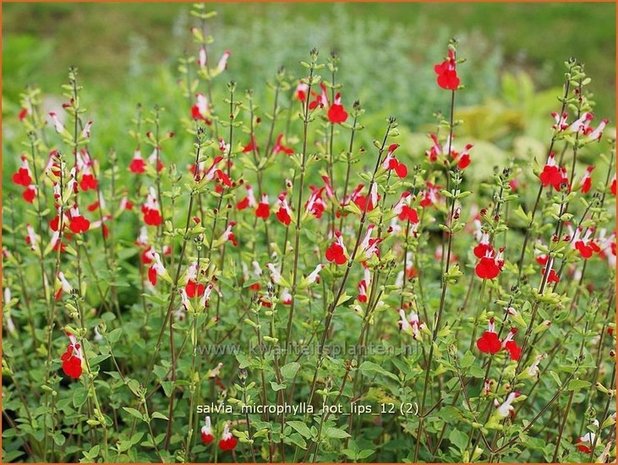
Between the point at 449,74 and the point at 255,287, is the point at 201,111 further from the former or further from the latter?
the point at 449,74

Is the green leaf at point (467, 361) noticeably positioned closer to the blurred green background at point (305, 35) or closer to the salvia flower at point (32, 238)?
the salvia flower at point (32, 238)

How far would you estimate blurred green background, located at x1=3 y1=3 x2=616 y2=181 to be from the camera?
5.93m

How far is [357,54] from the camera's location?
680 centimetres

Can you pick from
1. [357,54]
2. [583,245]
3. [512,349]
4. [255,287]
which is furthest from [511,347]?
[357,54]

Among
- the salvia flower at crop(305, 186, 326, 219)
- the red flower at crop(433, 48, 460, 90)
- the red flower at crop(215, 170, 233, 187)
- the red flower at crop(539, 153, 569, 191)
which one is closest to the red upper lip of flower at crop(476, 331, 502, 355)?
the red flower at crop(539, 153, 569, 191)

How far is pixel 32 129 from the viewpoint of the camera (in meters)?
2.70

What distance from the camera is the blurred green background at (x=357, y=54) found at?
5.93 meters

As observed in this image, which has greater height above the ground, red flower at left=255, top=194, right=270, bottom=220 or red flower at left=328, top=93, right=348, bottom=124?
red flower at left=328, top=93, right=348, bottom=124

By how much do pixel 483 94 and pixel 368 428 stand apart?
4.75m

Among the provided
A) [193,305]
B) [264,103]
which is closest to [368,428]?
[193,305]

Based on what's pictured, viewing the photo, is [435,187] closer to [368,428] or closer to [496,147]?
[368,428]

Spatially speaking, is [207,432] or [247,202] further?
[247,202]

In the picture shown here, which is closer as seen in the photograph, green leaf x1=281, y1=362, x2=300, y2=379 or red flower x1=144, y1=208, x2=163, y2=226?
green leaf x1=281, y1=362, x2=300, y2=379

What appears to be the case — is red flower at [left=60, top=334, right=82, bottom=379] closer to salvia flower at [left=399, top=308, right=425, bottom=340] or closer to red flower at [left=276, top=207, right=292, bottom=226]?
red flower at [left=276, top=207, right=292, bottom=226]
